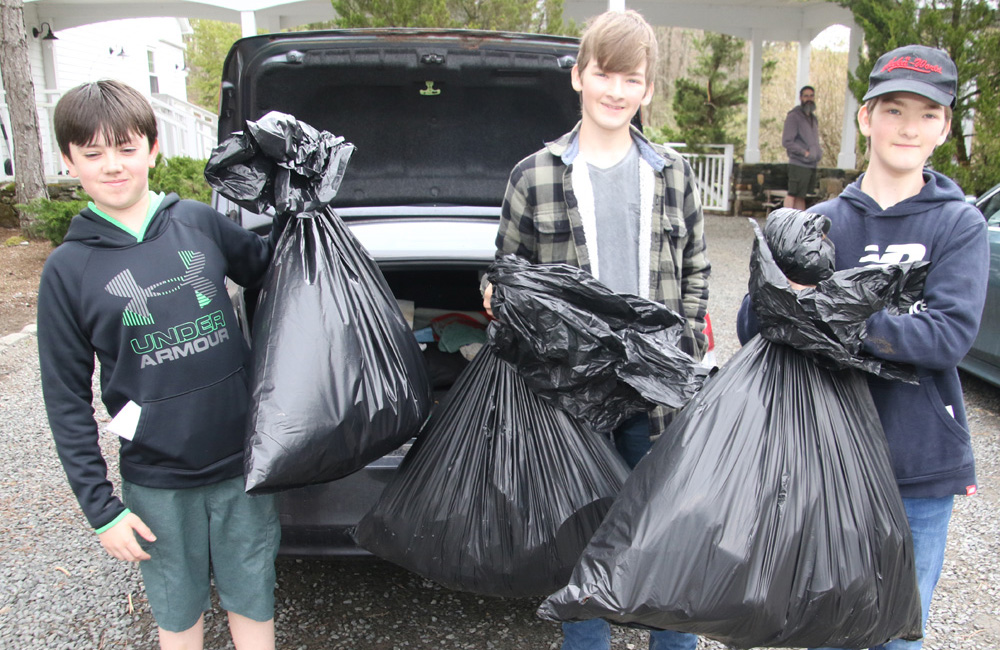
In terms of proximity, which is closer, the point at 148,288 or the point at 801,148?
the point at 148,288

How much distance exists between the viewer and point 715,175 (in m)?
13.1

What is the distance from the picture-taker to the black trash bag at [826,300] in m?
1.43

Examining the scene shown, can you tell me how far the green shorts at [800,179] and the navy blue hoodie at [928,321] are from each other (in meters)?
9.72

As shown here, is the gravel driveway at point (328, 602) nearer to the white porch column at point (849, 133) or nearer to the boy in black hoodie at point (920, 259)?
the boy in black hoodie at point (920, 259)

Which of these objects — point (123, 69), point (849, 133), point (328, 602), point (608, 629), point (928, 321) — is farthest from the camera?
point (123, 69)

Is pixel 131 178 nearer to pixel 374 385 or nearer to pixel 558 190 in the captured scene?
pixel 374 385

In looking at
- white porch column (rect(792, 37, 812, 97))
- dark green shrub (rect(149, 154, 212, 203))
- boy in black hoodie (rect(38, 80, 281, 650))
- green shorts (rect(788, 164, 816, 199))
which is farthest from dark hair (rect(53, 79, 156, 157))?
white porch column (rect(792, 37, 812, 97))

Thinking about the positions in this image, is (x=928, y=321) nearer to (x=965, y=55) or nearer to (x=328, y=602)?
(x=328, y=602)

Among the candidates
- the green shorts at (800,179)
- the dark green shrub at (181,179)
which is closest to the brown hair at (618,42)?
the dark green shrub at (181,179)

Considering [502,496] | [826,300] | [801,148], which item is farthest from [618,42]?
[801,148]

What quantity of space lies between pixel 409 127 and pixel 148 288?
1.65 meters

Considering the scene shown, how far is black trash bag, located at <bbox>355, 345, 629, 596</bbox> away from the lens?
5.63 feet

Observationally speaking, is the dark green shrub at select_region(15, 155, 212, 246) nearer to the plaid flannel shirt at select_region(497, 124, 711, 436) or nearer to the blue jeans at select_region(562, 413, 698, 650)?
the plaid flannel shirt at select_region(497, 124, 711, 436)

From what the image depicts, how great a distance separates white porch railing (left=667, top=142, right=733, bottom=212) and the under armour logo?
1179 centimetres
